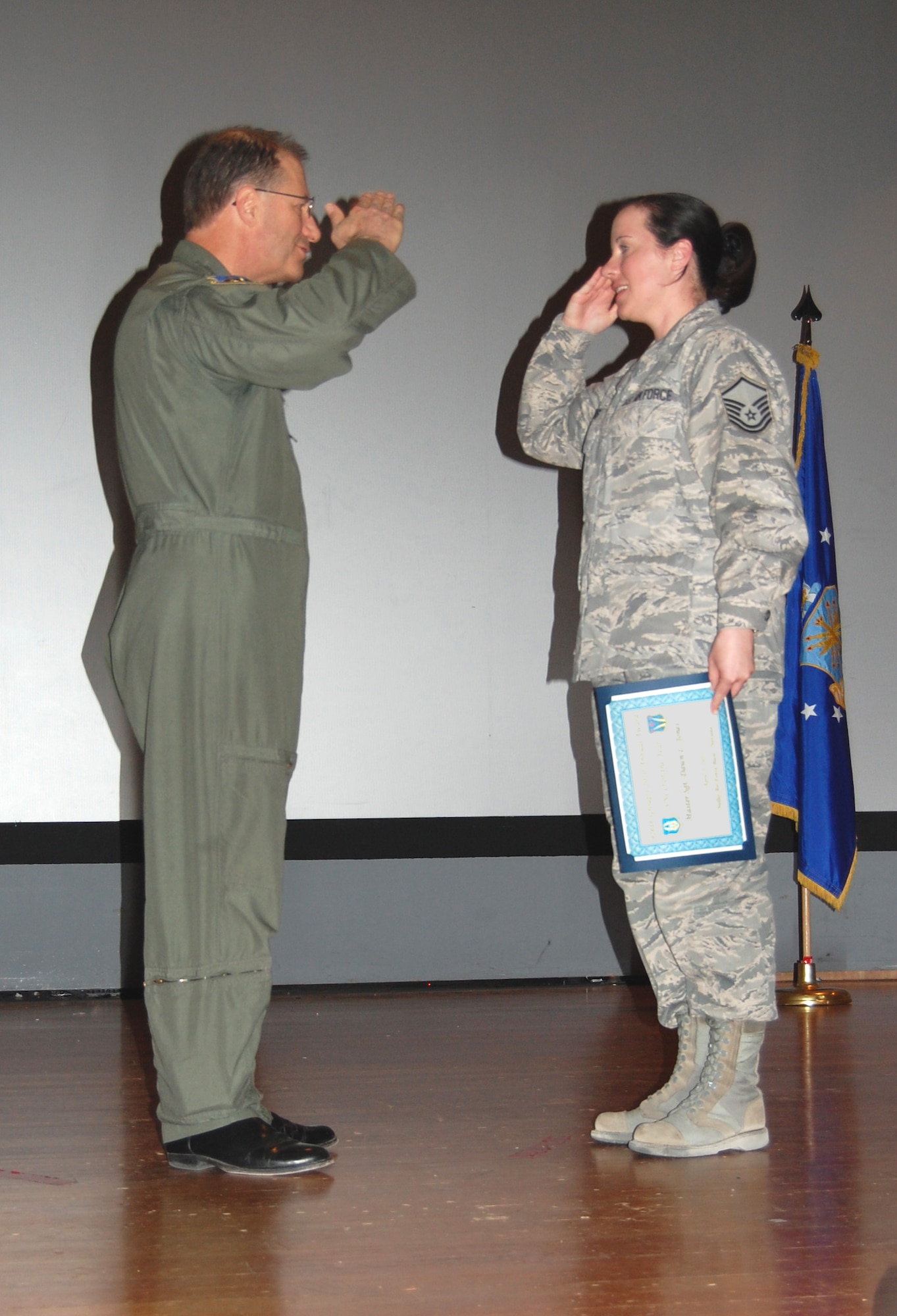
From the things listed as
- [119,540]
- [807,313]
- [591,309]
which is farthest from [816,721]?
[119,540]

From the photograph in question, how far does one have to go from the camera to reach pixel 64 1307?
128cm

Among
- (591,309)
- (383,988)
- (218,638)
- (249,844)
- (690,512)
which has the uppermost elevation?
(591,309)

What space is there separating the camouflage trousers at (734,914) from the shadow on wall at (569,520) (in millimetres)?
1710

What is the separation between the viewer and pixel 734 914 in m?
1.85

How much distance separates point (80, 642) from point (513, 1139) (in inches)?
82.9

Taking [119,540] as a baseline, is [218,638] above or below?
below

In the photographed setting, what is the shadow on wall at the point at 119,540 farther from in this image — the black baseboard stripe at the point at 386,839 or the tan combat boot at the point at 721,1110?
the tan combat boot at the point at 721,1110

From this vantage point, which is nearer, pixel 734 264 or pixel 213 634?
pixel 213 634

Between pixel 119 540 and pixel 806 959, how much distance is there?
2165 mm

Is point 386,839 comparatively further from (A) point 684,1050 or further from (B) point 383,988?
(A) point 684,1050

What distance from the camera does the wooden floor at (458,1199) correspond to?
1.31 meters

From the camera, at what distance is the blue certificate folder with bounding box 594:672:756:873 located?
1814 millimetres

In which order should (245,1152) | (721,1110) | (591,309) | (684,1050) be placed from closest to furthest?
(245,1152)
(721,1110)
(684,1050)
(591,309)

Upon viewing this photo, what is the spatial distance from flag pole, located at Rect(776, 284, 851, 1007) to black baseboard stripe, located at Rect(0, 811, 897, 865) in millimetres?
252
